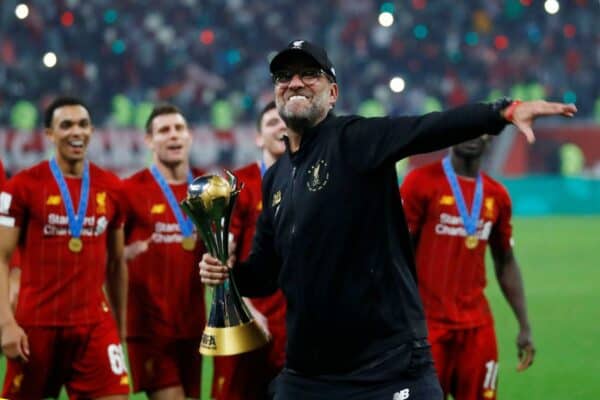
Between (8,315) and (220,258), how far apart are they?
2.14 m

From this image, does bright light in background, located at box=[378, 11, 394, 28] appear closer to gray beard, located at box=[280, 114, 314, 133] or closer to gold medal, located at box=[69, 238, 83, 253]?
gold medal, located at box=[69, 238, 83, 253]

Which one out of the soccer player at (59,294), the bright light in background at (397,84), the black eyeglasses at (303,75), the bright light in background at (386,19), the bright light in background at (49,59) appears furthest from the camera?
the bright light in background at (386,19)

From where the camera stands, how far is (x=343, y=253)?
4418 mm

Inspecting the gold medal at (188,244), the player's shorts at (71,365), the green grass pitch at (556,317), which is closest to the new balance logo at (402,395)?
the player's shorts at (71,365)

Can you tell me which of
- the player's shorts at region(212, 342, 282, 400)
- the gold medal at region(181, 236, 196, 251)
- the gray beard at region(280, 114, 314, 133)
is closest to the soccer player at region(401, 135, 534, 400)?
the player's shorts at region(212, 342, 282, 400)

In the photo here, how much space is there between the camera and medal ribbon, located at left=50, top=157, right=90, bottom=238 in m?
6.88

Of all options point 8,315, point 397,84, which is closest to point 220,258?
point 8,315

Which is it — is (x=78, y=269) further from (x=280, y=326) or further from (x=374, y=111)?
(x=374, y=111)

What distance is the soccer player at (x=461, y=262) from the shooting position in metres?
7.07

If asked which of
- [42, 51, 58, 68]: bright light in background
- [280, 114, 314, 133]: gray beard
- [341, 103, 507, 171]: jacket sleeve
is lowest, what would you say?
[341, 103, 507, 171]: jacket sleeve

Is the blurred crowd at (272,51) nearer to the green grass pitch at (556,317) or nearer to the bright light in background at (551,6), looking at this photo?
the bright light in background at (551,6)

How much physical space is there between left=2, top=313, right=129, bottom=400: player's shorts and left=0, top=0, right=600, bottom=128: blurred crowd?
72.9 ft

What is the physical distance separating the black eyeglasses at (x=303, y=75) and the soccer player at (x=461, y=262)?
272 centimetres

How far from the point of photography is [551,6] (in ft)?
116
